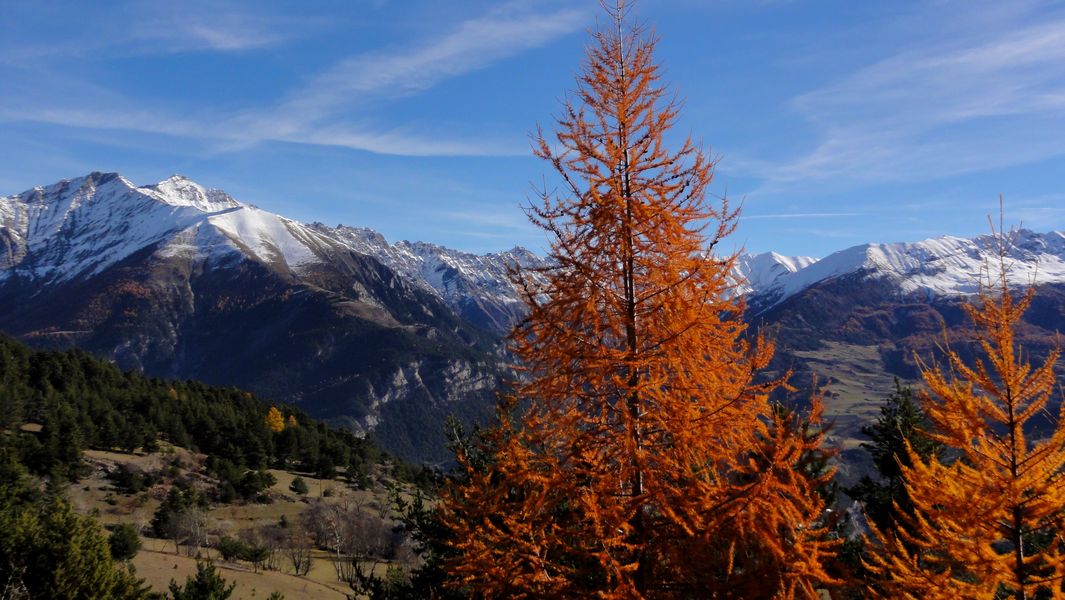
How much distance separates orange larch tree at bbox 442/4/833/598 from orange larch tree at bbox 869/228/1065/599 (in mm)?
1692

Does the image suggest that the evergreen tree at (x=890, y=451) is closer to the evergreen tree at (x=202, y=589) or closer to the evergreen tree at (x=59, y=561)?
the evergreen tree at (x=202, y=589)

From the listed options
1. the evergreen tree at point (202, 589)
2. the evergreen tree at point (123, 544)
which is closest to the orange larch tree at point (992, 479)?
the evergreen tree at point (202, 589)

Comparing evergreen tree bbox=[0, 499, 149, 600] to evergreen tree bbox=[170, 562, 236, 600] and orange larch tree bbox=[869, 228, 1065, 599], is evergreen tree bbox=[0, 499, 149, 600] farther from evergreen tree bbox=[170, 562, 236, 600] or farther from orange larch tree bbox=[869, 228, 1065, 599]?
orange larch tree bbox=[869, 228, 1065, 599]

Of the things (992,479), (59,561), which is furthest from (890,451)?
(59,561)

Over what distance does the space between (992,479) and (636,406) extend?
5.23 metres

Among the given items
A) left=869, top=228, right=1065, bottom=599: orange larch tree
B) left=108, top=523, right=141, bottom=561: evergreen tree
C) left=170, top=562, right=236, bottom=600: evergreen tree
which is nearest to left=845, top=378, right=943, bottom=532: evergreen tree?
left=869, top=228, right=1065, bottom=599: orange larch tree

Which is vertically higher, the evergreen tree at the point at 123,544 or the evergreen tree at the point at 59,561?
the evergreen tree at the point at 59,561

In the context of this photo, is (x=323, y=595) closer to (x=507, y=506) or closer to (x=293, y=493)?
(x=293, y=493)

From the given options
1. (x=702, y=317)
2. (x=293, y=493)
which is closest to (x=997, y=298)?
(x=702, y=317)

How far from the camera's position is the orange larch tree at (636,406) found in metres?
9.30

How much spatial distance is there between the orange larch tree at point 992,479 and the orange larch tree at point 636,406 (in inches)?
66.6

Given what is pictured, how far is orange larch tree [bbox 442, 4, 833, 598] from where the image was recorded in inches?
366

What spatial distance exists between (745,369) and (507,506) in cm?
489

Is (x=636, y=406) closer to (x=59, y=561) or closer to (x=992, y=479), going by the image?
(x=992, y=479)
